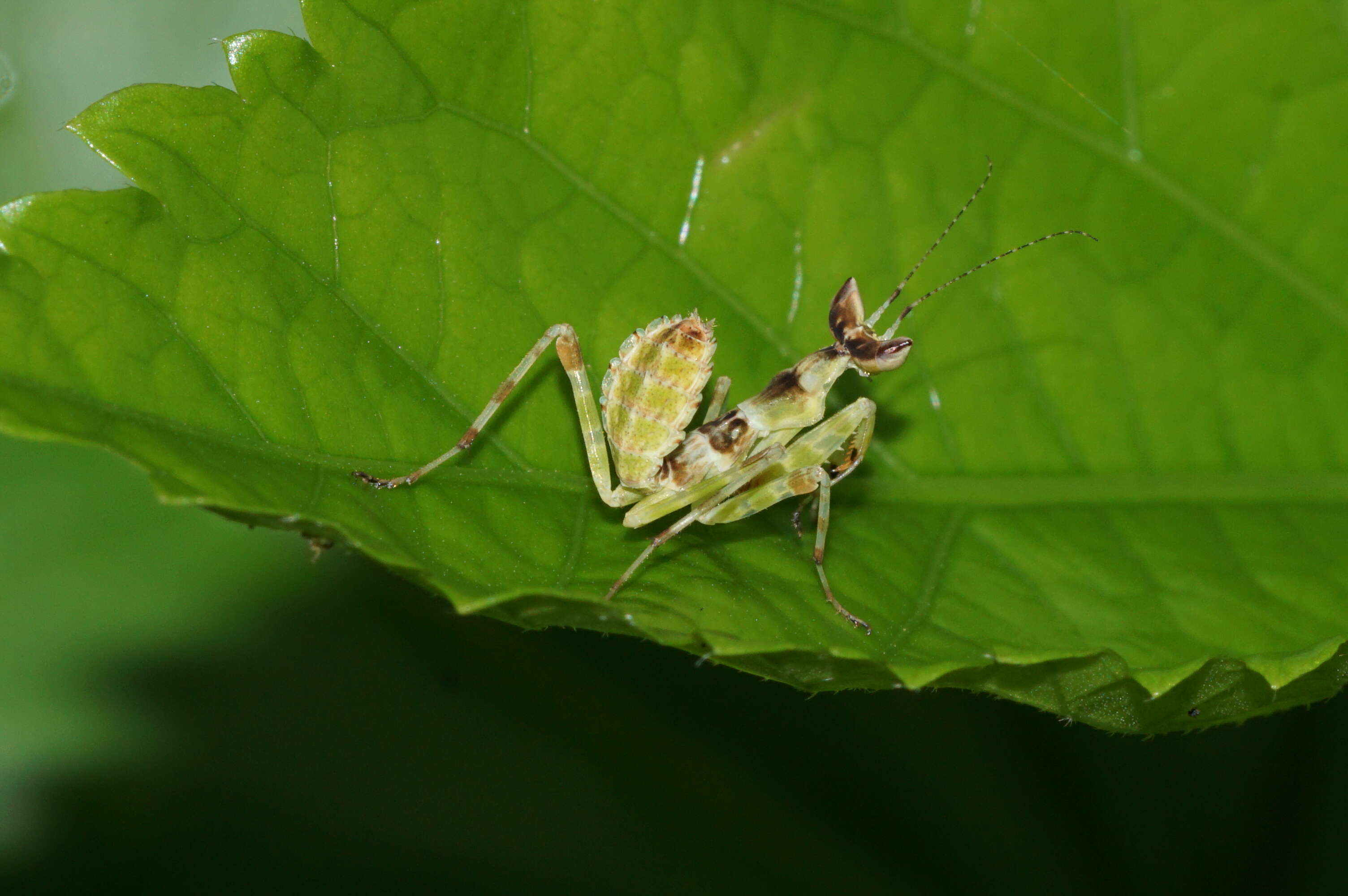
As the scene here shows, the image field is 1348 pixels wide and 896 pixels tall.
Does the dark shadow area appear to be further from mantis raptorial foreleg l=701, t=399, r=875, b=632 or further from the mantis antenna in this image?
the mantis antenna

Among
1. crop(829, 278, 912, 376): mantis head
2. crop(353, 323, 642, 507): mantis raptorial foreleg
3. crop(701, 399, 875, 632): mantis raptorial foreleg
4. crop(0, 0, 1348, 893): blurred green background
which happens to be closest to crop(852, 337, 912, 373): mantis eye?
crop(829, 278, 912, 376): mantis head

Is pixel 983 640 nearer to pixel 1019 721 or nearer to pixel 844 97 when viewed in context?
pixel 1019 721

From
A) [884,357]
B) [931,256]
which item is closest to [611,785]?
[884,357]

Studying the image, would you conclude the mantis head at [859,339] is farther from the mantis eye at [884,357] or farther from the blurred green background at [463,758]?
the blurred green background at [463,758]

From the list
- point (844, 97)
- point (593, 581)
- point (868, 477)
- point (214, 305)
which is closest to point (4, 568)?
point (214, 305)

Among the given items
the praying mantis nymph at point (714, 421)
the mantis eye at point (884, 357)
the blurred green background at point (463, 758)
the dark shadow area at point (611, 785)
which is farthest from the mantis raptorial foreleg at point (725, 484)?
the dark shadow area at point (611, 785)

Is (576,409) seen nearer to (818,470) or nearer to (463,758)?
(818,470)
